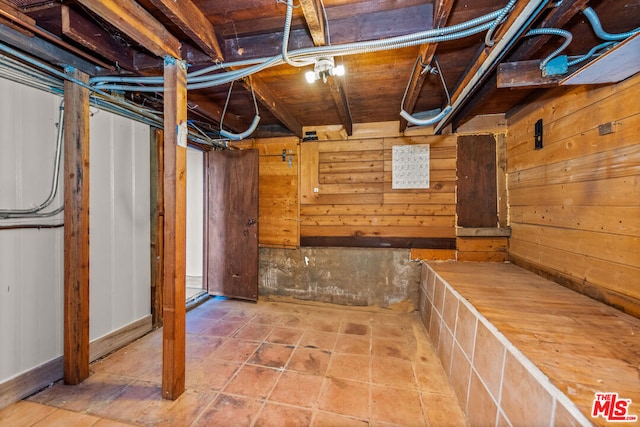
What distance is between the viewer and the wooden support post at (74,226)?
1.83 m

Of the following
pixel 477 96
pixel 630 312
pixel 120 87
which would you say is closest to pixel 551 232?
pixel 630 312

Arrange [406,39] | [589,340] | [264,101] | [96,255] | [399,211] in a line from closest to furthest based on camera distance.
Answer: [589,340] → [406,39] → [96,255] → [264,101] → [399,211]

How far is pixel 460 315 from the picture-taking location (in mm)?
1860

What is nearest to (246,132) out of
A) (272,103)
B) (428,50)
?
(272,103)

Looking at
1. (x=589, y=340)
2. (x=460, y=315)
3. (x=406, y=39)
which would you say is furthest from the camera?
(x=460, y=315)

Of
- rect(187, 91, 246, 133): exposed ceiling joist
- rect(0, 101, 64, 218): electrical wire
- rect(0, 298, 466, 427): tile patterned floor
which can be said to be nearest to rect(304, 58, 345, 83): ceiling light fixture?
rect(187, 91, 246, 133): exposed ceiling joist

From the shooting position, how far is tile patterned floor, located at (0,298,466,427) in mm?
1559

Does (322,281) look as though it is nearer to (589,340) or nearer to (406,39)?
(589,340)

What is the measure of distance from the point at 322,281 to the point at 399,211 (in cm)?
137

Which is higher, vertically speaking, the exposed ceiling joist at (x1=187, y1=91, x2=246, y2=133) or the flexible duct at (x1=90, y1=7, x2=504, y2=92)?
the exposed ceiling joist at (x1=187, y1=91, x2=246, y2=133)

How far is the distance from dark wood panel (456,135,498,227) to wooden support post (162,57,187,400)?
9.86 feet

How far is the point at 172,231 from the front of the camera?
5.53 feet

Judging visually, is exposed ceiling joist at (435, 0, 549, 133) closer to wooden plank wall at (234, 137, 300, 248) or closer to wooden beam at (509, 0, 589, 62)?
wooden beam at (509, 0, 589, 62)

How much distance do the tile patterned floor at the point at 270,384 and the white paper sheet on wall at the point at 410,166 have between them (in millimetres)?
1681
